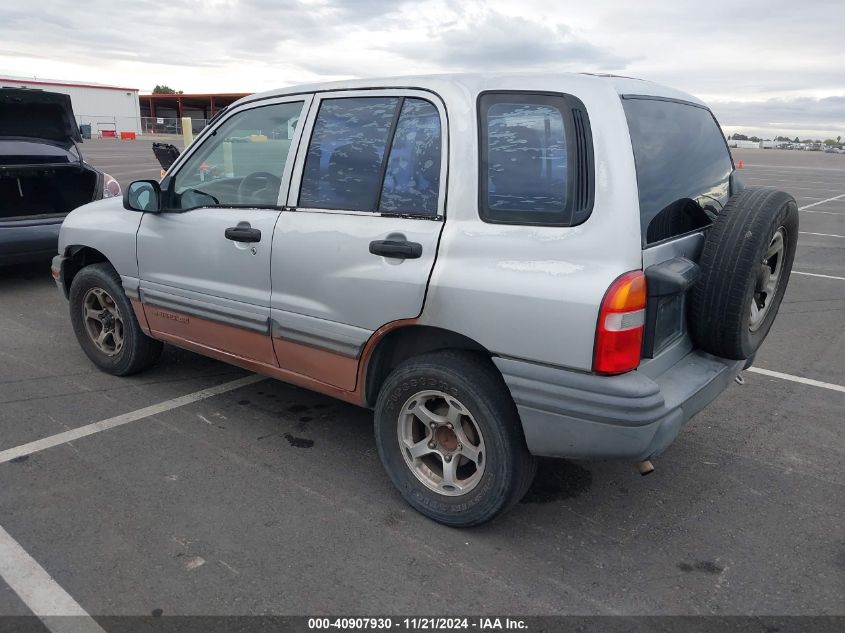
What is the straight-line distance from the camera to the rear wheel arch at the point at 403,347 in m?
2.86

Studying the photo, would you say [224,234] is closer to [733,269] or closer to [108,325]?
[108,325]

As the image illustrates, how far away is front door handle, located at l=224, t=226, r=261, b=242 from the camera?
→ 3.41 meters

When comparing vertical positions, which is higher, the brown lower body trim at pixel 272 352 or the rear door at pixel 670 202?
the rear door at pixel 670 202

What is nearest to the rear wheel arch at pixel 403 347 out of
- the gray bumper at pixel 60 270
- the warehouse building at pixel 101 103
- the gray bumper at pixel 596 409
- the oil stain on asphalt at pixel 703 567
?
the gray bumper at pixel 596 409

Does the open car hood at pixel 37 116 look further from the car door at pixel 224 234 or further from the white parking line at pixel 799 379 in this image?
the white parking line at pixel 799 379

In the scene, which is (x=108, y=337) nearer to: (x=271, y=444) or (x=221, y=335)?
(x=221, y=335)

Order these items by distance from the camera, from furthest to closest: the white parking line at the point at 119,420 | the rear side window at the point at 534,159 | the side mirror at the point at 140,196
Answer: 1. the side mirror at the point at 140,196
2. the white parking line at the point at 119,420
3. the rear side window at the point at 534,159

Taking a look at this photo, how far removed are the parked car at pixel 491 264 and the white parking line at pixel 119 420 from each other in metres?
0.79

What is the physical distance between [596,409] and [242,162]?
2.38 metres

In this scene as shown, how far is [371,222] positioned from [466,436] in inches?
40.0

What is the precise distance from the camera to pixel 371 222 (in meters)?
3.03

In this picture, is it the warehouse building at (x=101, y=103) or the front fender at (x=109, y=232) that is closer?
the front fender at (x=109, y=232)

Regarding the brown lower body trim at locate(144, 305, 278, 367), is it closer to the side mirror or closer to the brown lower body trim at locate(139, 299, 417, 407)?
the brown lower body trim at locate(139, 299, 417, 407)

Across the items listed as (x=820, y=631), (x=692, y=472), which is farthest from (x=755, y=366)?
(x=820, y=631)
